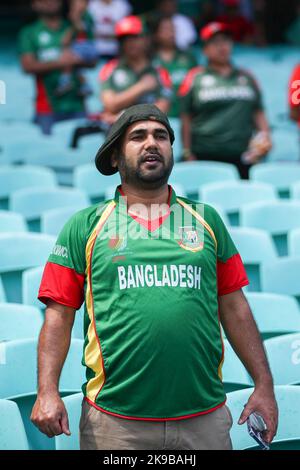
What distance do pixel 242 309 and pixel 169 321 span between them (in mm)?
319

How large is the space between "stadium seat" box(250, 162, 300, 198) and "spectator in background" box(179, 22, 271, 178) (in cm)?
15

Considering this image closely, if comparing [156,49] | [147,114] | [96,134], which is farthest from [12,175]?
[147,114]

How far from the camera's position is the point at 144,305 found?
→ 273cm

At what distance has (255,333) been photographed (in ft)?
9.61

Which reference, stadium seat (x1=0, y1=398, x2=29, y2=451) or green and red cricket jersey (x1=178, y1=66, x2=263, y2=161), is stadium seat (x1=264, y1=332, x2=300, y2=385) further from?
green and red cricket jersey (x1=178, y1=66, x2=263, y2=161)

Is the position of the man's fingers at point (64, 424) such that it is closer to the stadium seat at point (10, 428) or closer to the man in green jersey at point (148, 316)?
the man in green jersey at point (148, 316)

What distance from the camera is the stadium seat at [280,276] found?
4.53m

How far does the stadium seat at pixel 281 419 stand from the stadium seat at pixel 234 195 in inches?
112

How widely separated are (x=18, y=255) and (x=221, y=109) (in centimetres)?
264

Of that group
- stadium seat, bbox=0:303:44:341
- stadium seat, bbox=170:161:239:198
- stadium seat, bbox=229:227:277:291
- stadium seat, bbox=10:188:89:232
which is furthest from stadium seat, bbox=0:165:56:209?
stadium seat, bbox=0:303:44:341

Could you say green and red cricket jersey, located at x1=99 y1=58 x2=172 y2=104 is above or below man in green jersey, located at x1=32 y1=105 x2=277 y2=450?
above

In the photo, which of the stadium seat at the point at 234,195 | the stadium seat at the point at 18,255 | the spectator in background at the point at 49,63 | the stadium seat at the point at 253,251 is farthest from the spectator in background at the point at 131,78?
the stadium seat at the point at 18,255

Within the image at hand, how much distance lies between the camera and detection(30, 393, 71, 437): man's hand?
2.66 meters
